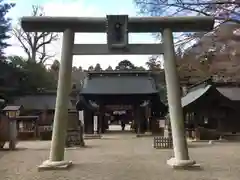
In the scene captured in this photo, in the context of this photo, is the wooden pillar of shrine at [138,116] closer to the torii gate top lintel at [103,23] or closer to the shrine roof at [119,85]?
the shrine roof at [119,85]

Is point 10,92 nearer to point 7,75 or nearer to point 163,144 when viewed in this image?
point 7,75

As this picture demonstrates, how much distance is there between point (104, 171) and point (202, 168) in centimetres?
249

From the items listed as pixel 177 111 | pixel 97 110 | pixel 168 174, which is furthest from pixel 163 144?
pixel 97 110

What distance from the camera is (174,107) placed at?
10.4m

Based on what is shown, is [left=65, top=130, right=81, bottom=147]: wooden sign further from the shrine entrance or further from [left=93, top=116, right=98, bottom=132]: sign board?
the shrine entrance

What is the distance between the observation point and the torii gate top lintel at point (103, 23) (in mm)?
10922

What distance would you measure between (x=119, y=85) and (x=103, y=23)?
20.7 m

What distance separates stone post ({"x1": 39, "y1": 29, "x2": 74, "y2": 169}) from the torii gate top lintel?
292mm

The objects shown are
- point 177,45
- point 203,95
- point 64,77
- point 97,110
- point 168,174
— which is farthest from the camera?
point 97,110

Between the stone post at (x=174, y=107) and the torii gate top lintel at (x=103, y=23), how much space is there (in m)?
0.31

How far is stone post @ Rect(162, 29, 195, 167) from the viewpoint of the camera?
33.2 ft

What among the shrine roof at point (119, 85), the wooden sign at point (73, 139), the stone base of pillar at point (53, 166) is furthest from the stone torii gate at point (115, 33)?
the shrine roof at point (119, 85)

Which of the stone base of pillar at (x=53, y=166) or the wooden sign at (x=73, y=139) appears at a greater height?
the wooden sign at (x=73, y=139)

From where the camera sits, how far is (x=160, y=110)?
3231cm
